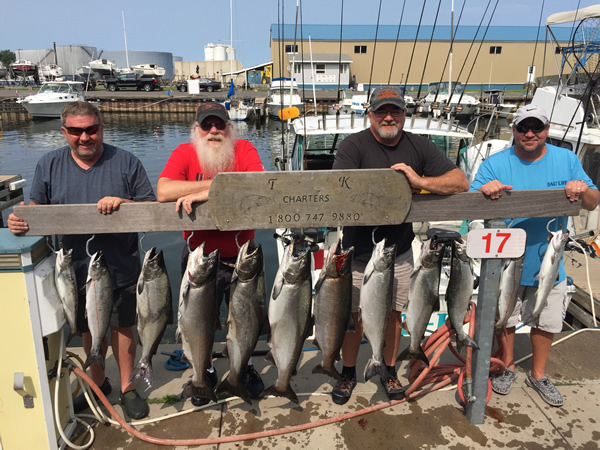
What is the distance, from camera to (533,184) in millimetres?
3098

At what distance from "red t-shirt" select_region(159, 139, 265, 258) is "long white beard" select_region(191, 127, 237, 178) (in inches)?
1.7

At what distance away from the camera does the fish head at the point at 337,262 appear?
2566 millimetres

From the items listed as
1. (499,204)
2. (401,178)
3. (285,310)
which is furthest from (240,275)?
(499,204)

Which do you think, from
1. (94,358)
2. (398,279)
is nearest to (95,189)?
(94,358)

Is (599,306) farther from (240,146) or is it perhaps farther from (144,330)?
(144,330)

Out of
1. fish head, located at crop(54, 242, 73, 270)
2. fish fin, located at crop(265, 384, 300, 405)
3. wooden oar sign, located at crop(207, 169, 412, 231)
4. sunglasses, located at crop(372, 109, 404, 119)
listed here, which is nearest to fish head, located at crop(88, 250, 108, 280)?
fish head, located at crop(54, 242, 73, 270)

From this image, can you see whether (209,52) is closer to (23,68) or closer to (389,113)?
(23,68)

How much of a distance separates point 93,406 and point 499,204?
296cm

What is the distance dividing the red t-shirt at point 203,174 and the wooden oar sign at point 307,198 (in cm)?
60

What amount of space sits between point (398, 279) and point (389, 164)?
2.80ft

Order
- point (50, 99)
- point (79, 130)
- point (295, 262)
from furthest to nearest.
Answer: point (50, 99)
point (79, 130)
point (295, 262)

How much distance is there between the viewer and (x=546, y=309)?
3.19 meters

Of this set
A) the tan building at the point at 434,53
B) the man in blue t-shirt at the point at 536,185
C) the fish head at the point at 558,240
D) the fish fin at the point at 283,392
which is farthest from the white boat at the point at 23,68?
the fish head at the point at 558,240

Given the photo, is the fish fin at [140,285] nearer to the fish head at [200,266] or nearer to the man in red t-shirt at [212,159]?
the fish head at [200,266]
